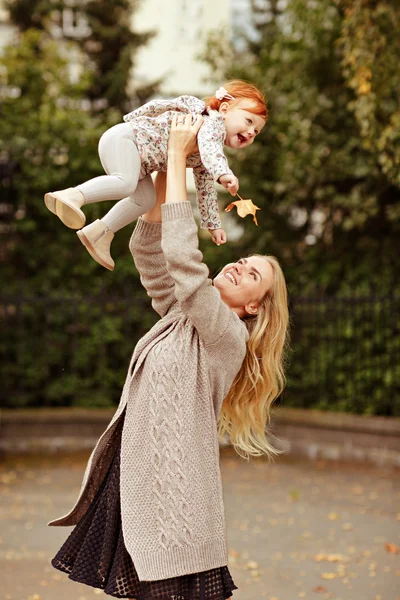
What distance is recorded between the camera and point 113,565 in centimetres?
313

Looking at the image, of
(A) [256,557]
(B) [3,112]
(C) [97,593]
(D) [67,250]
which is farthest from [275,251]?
(C) [97,593]

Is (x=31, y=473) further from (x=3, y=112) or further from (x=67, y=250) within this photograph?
(x=3, y=112)

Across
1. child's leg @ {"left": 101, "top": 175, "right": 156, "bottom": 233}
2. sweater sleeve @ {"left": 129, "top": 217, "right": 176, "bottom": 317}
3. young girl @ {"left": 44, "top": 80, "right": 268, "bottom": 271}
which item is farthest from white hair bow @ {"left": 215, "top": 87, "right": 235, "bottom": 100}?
sweater sleeve @ {"left": 129, "top": 217, "right": 176, "bottom": 317}

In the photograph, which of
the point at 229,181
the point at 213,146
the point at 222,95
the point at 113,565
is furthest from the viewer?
the point at 222,95

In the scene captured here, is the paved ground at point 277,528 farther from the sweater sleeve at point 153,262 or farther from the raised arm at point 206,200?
the raised arm at point 206,200

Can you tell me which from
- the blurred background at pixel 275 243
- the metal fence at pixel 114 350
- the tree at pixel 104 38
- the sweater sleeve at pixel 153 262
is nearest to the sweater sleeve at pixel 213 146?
the sweater sleeve at pixel 153 262

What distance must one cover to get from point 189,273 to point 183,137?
480mm

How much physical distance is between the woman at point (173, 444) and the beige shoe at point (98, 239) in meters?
0.16

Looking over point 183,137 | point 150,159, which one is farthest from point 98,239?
point 183,137

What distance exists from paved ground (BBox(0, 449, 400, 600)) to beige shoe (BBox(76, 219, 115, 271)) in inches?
111

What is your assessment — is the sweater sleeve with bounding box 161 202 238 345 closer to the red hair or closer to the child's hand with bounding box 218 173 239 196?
the child's hand with bounding box 218 173 239 196

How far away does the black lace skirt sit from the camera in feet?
10.0

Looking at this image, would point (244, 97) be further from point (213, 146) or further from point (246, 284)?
point (246, 284)

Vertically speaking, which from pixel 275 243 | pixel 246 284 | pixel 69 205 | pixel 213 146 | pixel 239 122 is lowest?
pixel 246 284
